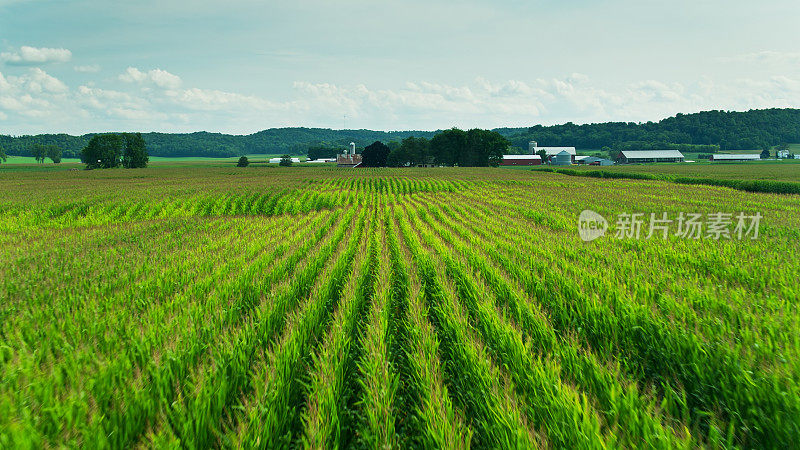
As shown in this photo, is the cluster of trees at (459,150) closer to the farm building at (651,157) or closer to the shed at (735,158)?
the farm building at (651,157)

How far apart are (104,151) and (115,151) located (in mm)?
2165

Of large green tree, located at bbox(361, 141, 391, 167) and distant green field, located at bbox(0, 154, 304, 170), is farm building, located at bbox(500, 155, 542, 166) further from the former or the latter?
distant green field, located at bbox(0, 154, 304, 170)

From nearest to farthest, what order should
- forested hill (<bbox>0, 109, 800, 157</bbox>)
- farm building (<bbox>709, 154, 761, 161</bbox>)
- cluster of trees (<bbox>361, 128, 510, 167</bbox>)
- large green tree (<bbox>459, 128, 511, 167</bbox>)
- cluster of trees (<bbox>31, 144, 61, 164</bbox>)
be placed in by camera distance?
large green tree (<bbox>459, 128, 511, 167</bbox>) < cluster of trees (<bbox>361, 128, 510, 167</bbox>) < farm building (<bbox>709, 154, 761, 161</bbox>) < cluster of trees (<bbox>31, 144, 61, 164</bbox>) < forested hill (<bbox>0, 109, 800, 157</bbox>)

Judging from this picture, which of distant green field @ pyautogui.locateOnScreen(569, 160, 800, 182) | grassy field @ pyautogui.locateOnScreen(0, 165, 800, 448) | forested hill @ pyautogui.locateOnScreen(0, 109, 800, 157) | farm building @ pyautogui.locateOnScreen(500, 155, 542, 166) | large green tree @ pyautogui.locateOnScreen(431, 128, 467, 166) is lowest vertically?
grassy field @ pyautogui.locateOnScreen(0, 165, 800, 448)

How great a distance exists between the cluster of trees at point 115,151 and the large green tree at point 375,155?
53965mm

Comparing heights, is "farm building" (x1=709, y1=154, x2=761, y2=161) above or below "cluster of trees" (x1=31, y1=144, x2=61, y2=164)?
below

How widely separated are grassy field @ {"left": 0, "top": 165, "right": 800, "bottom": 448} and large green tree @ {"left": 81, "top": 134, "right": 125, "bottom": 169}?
339 ft

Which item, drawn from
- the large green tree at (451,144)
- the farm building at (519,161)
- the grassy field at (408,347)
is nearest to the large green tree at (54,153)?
the large green tree at (451,144)

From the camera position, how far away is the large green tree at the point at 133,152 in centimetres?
8962

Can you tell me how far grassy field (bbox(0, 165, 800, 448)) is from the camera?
2.60 meters

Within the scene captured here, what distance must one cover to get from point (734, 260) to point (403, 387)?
686cm

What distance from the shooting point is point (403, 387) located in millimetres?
3727

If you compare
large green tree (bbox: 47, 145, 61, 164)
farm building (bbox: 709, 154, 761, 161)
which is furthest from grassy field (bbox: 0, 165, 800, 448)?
large green tree (bbox: 47, 145, 61, 164)

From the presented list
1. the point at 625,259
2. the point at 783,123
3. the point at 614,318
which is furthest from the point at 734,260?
the point at 783,123
